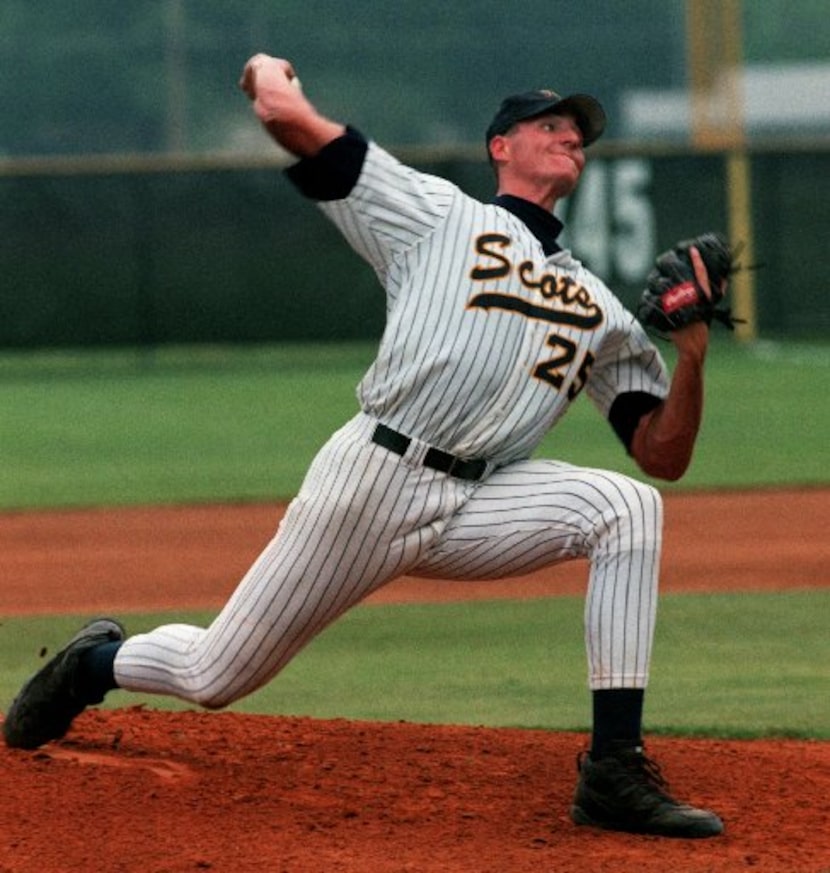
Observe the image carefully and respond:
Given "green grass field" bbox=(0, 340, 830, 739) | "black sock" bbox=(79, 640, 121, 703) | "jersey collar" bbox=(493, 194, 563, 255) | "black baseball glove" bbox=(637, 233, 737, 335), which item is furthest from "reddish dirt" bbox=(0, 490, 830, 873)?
"jersey collar" bbox=(493, 194, 563, 255)

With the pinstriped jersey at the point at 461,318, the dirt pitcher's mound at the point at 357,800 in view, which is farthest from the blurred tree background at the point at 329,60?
the pinstriped jersey at the point at 461,318

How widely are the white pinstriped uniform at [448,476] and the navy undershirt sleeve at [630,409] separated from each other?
293 mm

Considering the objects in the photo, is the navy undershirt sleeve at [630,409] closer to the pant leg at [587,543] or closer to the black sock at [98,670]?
the pant leg at [587,543]

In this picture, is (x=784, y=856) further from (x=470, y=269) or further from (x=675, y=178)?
(x=675, y=178)

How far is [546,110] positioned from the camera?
4.92 m

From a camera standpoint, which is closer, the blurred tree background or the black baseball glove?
the black baseball glove

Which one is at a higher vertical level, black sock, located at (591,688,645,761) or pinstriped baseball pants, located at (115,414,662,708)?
pinstriped baseball pants, located at (115,414,662,708)

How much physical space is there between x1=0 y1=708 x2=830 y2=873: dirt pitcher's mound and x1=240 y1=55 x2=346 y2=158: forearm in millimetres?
1455

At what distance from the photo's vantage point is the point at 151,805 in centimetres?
475

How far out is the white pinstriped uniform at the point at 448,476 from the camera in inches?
182

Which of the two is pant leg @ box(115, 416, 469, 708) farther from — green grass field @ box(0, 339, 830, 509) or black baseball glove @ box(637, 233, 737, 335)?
green grass field @ box(0, 339, 830, 509)

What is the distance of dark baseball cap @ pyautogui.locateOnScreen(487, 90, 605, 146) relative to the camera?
4.93 meters

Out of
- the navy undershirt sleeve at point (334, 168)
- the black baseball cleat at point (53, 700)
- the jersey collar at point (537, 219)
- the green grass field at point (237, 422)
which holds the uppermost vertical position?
the navy undershirt sleeve at point (334, 168)

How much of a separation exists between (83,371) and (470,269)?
15817 mm
